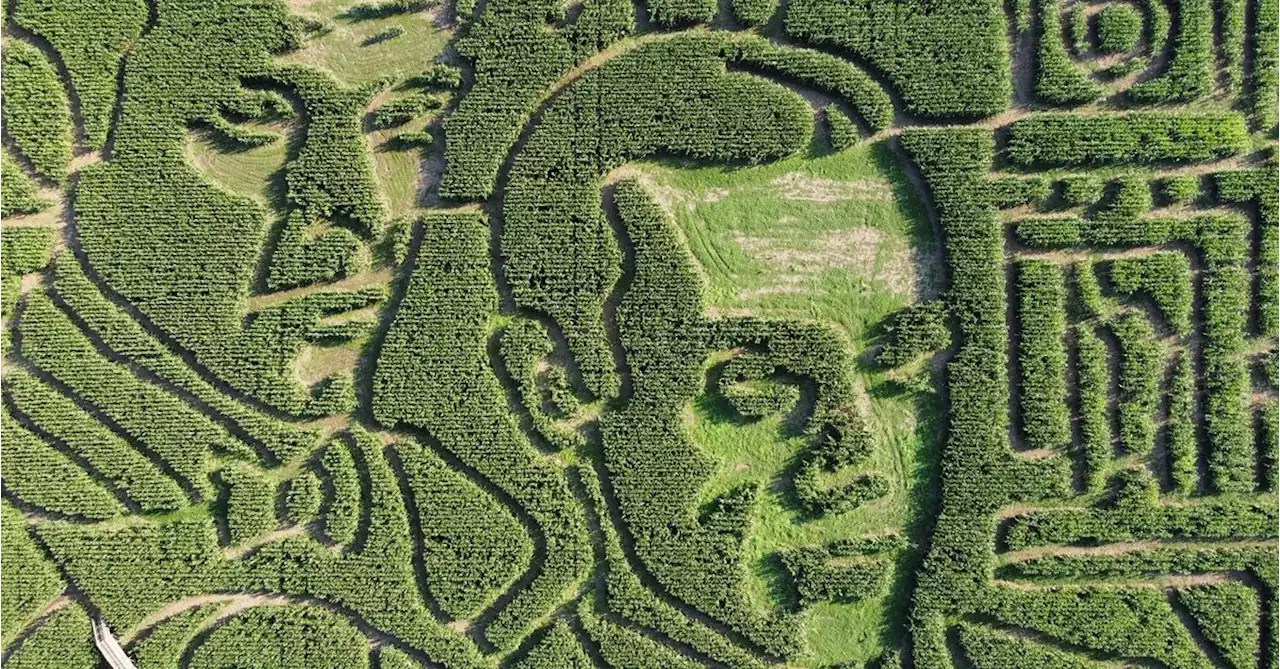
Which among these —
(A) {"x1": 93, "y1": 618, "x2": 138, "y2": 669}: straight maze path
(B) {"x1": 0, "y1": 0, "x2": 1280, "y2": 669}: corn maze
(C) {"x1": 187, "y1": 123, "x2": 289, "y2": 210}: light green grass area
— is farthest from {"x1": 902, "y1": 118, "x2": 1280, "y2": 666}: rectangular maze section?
(A) {"x1": 93, "y1": 618, "x2": 138, "y2": 669}: straight maze path

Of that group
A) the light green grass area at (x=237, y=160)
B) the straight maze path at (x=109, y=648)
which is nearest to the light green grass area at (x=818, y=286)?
the light green grass area at (x=237, y=160)

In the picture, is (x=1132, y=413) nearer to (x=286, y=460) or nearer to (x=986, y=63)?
(x=986, y=63)

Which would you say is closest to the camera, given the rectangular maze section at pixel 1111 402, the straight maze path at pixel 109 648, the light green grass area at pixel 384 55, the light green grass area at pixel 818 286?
the rectangular maze section at pixel 1111 402

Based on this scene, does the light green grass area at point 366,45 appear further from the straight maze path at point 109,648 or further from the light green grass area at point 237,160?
the straight maze path at point 109,648

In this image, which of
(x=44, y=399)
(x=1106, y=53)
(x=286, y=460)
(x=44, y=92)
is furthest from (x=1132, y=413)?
(x=44, y=92)

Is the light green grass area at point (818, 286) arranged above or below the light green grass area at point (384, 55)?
Result: below

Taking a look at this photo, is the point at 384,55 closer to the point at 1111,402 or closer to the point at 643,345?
the point at 643,345
